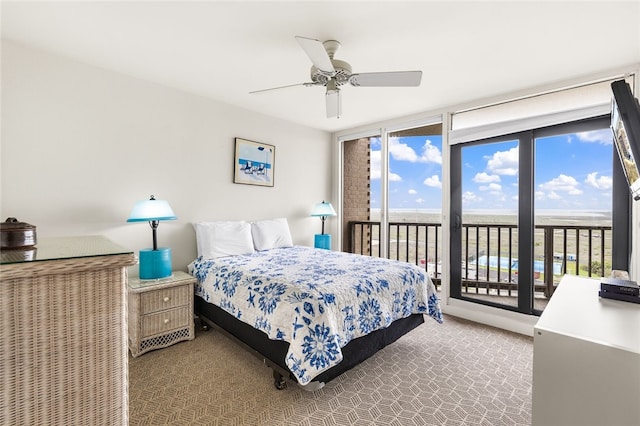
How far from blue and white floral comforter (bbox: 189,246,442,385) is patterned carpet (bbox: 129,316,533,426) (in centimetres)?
33

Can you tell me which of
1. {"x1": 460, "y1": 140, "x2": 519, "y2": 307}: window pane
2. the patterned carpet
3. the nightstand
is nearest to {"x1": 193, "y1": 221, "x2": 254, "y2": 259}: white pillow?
the nightstand

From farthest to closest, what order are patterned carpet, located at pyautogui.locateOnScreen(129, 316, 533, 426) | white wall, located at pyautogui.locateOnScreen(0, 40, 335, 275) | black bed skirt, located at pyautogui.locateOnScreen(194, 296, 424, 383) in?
1. white wall, located at pyautogui.locateOnScreen(0, 40, 335, 275)
2. black bed skirt, located at pyautogui.locateOnScreen(194, 296, 424, 383)
3. patterned carpet, located at pyautogui.locateOnScreen(129, 316, 533, 426)

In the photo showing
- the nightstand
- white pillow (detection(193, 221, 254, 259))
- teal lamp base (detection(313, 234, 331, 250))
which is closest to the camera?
the nightstand

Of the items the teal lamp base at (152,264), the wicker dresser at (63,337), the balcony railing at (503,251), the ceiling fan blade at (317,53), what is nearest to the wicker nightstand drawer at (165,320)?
the teal lamp base at (152,264)

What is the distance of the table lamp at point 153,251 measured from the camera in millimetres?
2521

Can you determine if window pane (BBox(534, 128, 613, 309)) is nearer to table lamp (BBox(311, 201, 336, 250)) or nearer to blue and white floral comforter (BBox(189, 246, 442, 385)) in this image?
blue and white floral comforter (BBox(189, 246, 442, 385))

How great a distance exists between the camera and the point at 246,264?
2.71m

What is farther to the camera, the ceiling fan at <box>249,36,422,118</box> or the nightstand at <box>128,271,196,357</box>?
the nightstand at <box>128,271,196,357</box>

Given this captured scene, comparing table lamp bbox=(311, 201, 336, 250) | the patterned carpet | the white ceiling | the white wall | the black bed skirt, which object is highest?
the white ceiling

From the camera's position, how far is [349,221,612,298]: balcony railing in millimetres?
3189

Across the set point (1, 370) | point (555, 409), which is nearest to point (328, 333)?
point (555, 409)

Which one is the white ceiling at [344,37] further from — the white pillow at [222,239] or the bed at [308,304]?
the bed at [308,304]

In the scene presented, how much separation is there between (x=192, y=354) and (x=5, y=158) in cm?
211

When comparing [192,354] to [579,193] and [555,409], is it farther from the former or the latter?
[579,193]
